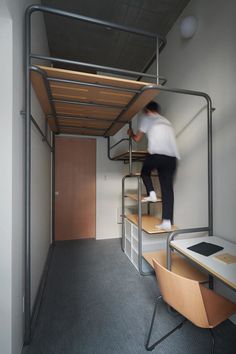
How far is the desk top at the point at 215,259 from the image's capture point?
1045mm

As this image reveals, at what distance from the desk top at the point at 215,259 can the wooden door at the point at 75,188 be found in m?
2.32

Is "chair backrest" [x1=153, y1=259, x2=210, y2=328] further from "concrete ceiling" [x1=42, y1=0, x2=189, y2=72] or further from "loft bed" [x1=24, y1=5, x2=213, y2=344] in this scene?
"concrete ceiling" [x1=42, y1=0, x2=189, y2=72]

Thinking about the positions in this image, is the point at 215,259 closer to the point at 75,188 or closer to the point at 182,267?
the point at 182,267

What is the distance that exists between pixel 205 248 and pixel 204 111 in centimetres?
133

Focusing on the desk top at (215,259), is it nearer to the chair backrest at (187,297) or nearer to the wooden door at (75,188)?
the chair backrest at (187,297)

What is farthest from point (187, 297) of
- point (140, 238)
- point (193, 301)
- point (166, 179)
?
point (166, 179)

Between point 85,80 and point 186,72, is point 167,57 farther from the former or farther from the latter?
point 85,80

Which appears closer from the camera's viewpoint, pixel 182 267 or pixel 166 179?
pixel 182 267

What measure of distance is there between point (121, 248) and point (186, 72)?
2.74 meters

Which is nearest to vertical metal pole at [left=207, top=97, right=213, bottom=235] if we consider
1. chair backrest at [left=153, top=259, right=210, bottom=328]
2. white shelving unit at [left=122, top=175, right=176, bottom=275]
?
white shelving unit at [left=122, top=175, right=176, bottom=275]

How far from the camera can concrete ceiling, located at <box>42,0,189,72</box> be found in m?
2.03

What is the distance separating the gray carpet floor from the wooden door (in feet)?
3.45

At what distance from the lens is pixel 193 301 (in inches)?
39.8

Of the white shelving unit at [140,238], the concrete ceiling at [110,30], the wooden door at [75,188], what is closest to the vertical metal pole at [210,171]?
the white shelving unit at [140,238]
